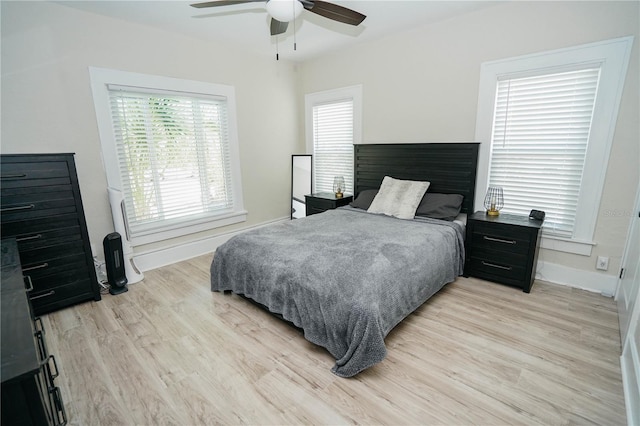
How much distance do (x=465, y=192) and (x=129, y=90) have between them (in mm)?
3690

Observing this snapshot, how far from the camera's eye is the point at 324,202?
4.04 metres

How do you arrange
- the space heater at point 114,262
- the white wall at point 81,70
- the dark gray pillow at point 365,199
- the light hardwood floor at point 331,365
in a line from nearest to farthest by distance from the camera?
the light hardwood floor at point 331,365, the white wall at point 81,70, the space heater at point 114,262, the dark gray pillow at point 365,199

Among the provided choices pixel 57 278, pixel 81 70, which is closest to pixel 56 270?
pixel 57 278

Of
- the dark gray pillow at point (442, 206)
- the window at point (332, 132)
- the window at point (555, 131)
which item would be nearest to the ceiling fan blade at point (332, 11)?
the window at point (555, 131)

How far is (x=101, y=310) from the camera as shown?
2531mm

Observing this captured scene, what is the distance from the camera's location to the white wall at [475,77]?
2.35 m

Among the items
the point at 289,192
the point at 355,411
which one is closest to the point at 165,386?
the point at 355,411

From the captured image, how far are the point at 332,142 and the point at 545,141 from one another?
2619mm

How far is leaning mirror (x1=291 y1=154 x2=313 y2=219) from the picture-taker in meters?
4.69

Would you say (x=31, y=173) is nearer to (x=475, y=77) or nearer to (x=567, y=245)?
(x=475, y=77)

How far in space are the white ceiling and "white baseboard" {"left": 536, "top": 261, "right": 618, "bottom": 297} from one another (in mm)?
2588

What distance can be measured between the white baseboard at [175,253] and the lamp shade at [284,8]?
2788mm

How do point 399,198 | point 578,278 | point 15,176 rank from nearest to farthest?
point 15,176, point 578,278, point 399,198

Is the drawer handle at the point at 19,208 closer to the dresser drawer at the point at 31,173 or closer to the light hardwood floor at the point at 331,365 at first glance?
the dresser drawer at the point at 31,173
